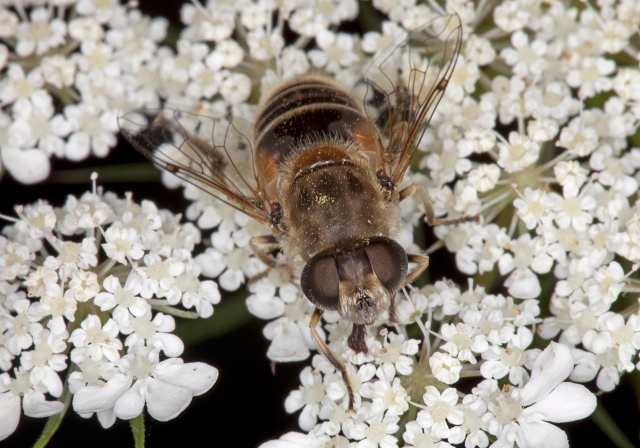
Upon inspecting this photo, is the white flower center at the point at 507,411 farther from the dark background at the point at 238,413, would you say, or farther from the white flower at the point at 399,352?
the dark background at the point at 238,413

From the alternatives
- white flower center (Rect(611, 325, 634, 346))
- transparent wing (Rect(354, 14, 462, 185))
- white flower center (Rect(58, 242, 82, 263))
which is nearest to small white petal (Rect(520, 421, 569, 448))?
white flower center (Rect(611, 325, 634, 346))

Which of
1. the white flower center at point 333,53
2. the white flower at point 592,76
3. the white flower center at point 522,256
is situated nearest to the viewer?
the white flower center at point 522,256

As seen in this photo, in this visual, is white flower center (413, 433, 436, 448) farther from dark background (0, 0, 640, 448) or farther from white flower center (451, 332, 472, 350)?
dark background (0, 0, 640, 448)

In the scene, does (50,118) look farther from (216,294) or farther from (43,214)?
(216,294)

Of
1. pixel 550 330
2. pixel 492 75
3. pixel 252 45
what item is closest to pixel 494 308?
pixel 550 330

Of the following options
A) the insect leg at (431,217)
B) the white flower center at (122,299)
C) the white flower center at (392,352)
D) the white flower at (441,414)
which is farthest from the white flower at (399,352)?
the white flower center at (122,299)
